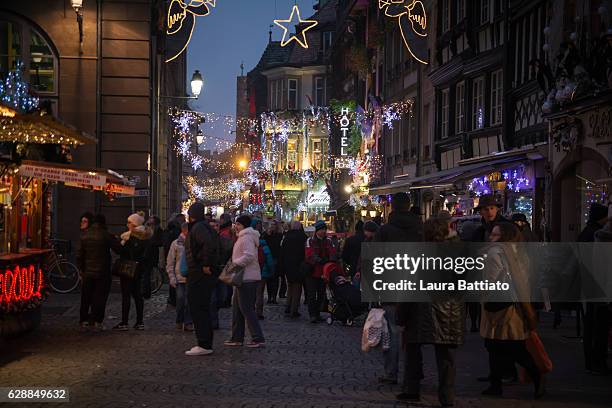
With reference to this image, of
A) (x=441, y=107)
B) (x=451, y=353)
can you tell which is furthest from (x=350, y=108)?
(x=451, y=353)

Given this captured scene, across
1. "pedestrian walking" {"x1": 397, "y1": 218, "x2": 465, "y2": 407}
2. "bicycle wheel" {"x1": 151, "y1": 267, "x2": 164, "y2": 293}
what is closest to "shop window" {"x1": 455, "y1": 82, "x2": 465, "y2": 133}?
"bicycle wheel" {"x1": 151, "y1": 267, "x2": 164, "y2": 293}

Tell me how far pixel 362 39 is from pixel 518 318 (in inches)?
1751

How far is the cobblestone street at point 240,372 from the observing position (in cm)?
1055

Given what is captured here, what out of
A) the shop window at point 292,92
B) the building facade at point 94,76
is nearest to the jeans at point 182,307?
the building facade at point 94,76

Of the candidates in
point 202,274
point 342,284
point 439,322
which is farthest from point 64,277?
point 439,322

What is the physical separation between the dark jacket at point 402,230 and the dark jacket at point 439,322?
53.5 inches

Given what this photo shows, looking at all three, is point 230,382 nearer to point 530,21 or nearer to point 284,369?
point 284,369

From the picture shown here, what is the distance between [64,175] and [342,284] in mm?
5332

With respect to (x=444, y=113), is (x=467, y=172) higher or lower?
lower

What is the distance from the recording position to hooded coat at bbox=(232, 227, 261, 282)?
50.2ft

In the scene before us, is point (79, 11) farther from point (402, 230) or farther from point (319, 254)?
point (402, 230)

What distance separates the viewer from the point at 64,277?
24719 mm

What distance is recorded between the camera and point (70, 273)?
24719mm

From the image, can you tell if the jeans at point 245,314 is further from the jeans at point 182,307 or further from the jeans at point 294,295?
the jeans at point 294,295
